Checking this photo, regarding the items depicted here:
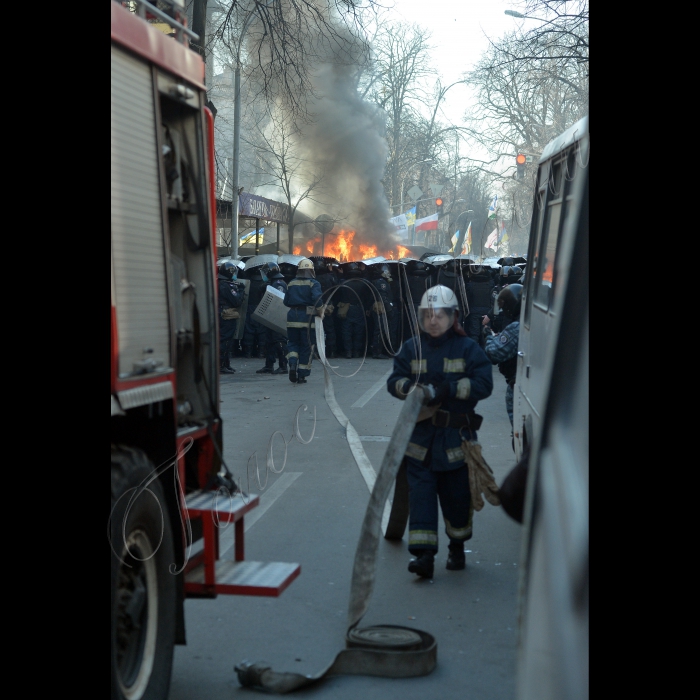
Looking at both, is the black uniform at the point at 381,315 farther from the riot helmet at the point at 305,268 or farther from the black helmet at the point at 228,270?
the riot helmet at the point at 305,268

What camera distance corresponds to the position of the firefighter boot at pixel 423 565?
5168 mm

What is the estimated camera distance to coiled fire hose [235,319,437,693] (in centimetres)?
369

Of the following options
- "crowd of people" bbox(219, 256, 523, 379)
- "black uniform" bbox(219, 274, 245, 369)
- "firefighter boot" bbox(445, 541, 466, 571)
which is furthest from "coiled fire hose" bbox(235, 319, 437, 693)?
"crowd of people" bbox(219, 256, 523, 379)

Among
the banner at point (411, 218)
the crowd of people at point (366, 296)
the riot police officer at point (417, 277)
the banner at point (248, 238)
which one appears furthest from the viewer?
the banner at point (411, 218)

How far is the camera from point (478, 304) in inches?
723

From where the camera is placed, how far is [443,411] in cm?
533

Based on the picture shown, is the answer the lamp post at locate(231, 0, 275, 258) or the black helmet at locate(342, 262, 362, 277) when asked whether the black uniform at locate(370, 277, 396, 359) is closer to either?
the black helmet at locate(342, 262, 362, 277)

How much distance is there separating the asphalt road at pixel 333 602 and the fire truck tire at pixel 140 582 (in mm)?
687

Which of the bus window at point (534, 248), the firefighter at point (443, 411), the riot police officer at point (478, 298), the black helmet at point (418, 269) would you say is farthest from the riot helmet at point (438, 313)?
the black helmet at point (418, 269)

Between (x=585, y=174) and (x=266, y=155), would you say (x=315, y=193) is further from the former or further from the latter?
(x=585, y=174)
